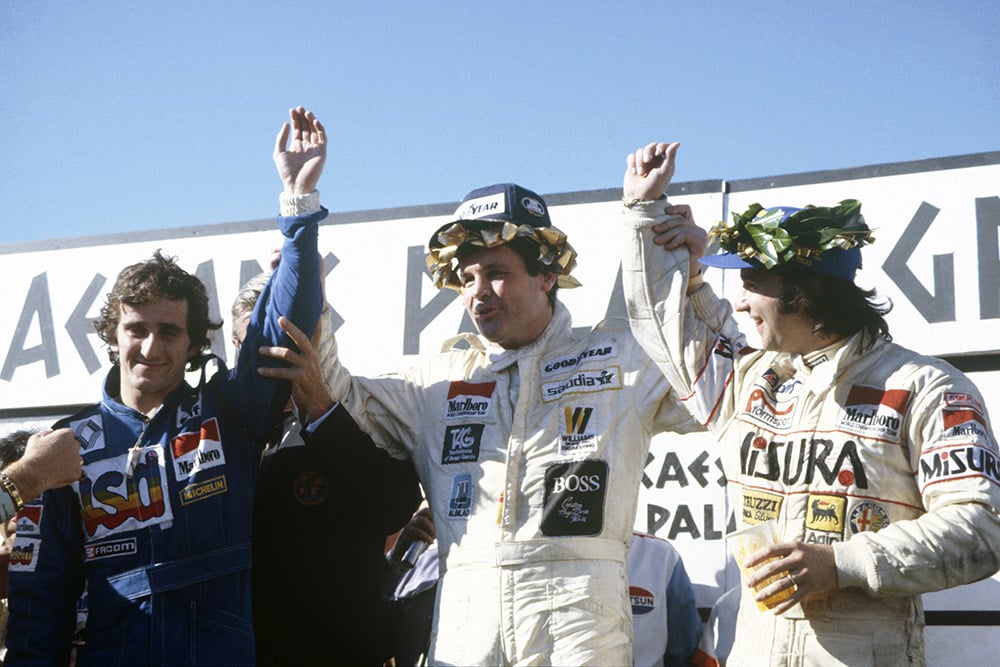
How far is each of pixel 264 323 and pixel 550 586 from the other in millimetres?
1094

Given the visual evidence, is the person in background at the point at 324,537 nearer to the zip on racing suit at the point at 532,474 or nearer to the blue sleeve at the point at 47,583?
the zip on racing suit at the point at 532,474

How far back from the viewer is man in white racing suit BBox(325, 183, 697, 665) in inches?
117

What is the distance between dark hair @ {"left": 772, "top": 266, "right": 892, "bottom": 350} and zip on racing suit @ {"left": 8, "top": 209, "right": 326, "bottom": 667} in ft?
4.25

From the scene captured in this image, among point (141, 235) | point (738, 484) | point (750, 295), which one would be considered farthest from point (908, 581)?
point (141, 235)

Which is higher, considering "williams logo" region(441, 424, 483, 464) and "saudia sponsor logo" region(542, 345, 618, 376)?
"saudia sponsor logo" region(542, 345, 618, 376)

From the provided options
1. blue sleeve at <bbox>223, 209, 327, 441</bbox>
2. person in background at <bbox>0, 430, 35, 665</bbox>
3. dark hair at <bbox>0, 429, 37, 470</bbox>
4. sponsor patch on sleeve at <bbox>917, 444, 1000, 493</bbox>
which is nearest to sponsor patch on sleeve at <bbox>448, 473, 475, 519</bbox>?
blue sleeve at <bbox>223, 209, 327, 441</bbox>

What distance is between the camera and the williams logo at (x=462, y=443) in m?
3.24

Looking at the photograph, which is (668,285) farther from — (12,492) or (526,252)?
(12,492)

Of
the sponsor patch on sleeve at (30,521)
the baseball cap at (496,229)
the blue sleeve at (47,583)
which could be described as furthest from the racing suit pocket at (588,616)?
the sponsor patch on sleeve at (30,521)

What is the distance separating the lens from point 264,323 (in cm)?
312

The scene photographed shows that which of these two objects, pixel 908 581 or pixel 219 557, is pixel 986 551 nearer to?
pixel 908 581

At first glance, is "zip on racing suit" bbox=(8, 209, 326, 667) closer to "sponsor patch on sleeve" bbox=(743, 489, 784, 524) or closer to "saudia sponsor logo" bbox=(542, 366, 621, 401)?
"saudia sponsor logo" bbox=(542, 366, 621, 401)

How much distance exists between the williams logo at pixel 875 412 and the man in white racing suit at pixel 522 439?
59 cm

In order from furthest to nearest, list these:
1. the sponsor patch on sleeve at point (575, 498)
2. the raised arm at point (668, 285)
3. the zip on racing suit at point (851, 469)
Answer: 1. the sponsor patch on sleeve at point (575, 498)
2. the raised arm at point (668, 285)
3. the zip on racing suit at point (851, 469)
